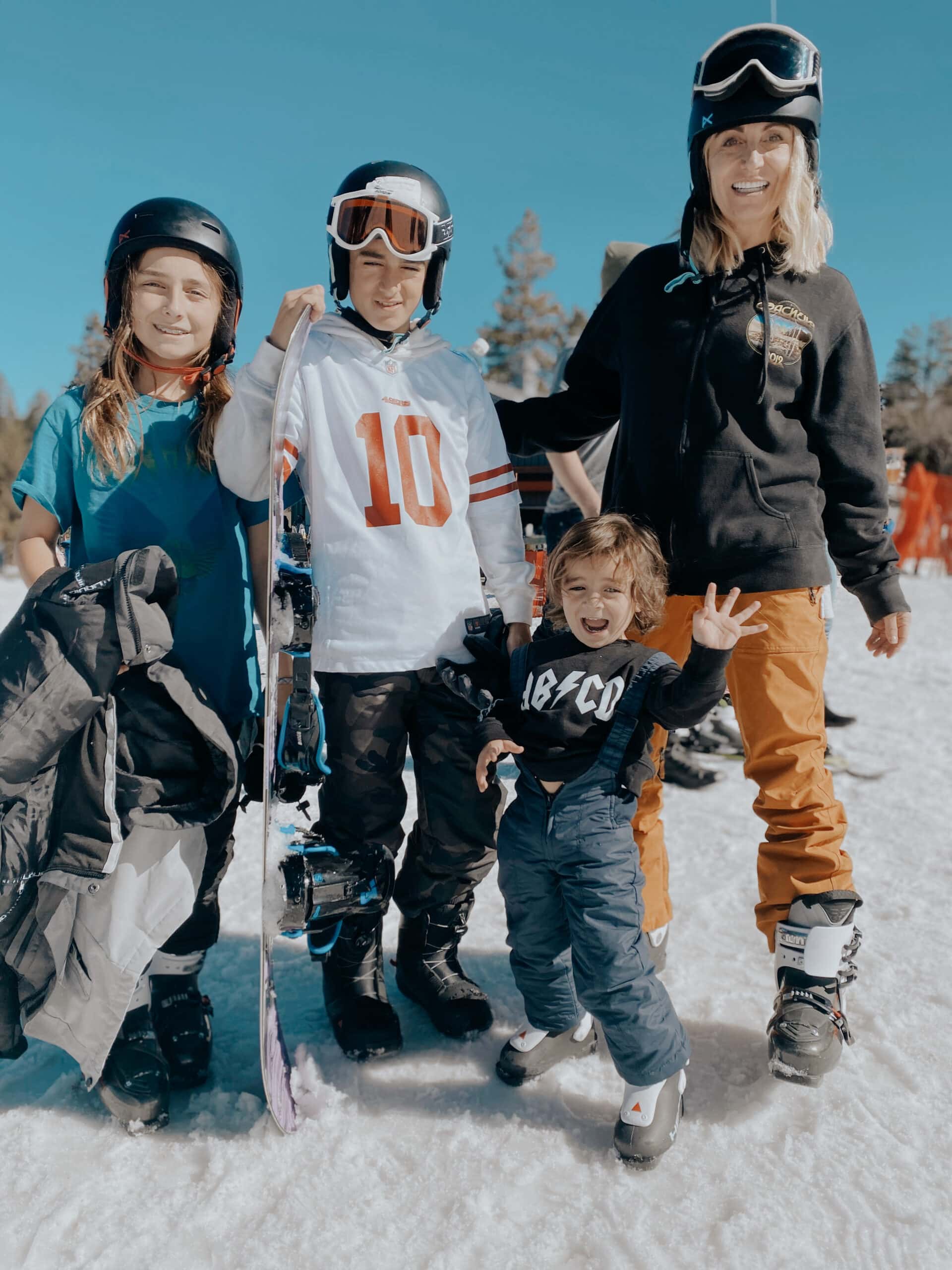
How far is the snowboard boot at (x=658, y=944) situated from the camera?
284cm

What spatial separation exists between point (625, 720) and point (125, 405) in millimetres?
1692

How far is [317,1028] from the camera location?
2.69 meters

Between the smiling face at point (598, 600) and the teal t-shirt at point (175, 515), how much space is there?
992 mm

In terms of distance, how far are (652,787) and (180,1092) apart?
5.37ft

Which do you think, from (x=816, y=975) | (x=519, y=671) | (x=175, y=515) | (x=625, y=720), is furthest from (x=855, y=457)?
(x=175, y=515)

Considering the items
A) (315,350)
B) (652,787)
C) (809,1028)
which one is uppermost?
(315,350)

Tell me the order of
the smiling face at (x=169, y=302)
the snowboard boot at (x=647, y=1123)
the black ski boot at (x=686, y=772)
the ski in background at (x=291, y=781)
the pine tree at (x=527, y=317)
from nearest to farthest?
the snowboard boot at (x=647, y=1123) < the ski in background at (x=291, y=781) < the smiling face at (x=169, y=302) < the black ski boot at (x=686, y=772) < the pine tree at (x=527, y=317)

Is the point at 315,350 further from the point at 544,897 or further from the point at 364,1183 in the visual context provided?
the point at 364,1183

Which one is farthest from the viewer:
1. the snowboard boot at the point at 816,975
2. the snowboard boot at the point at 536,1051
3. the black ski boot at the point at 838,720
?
the black ski boot at the point at 838,720

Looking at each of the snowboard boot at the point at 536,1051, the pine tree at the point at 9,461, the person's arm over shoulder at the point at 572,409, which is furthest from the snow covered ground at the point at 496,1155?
the pine tree at the point at 9,461

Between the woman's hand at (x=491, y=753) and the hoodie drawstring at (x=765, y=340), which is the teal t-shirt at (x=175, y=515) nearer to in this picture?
the woman's hand at (x=491, y=753)

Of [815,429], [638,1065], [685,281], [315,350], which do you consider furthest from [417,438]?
[638,1065]

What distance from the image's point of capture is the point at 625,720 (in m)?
2.31

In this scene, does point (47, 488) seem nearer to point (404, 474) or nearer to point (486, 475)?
point (404, 474)
